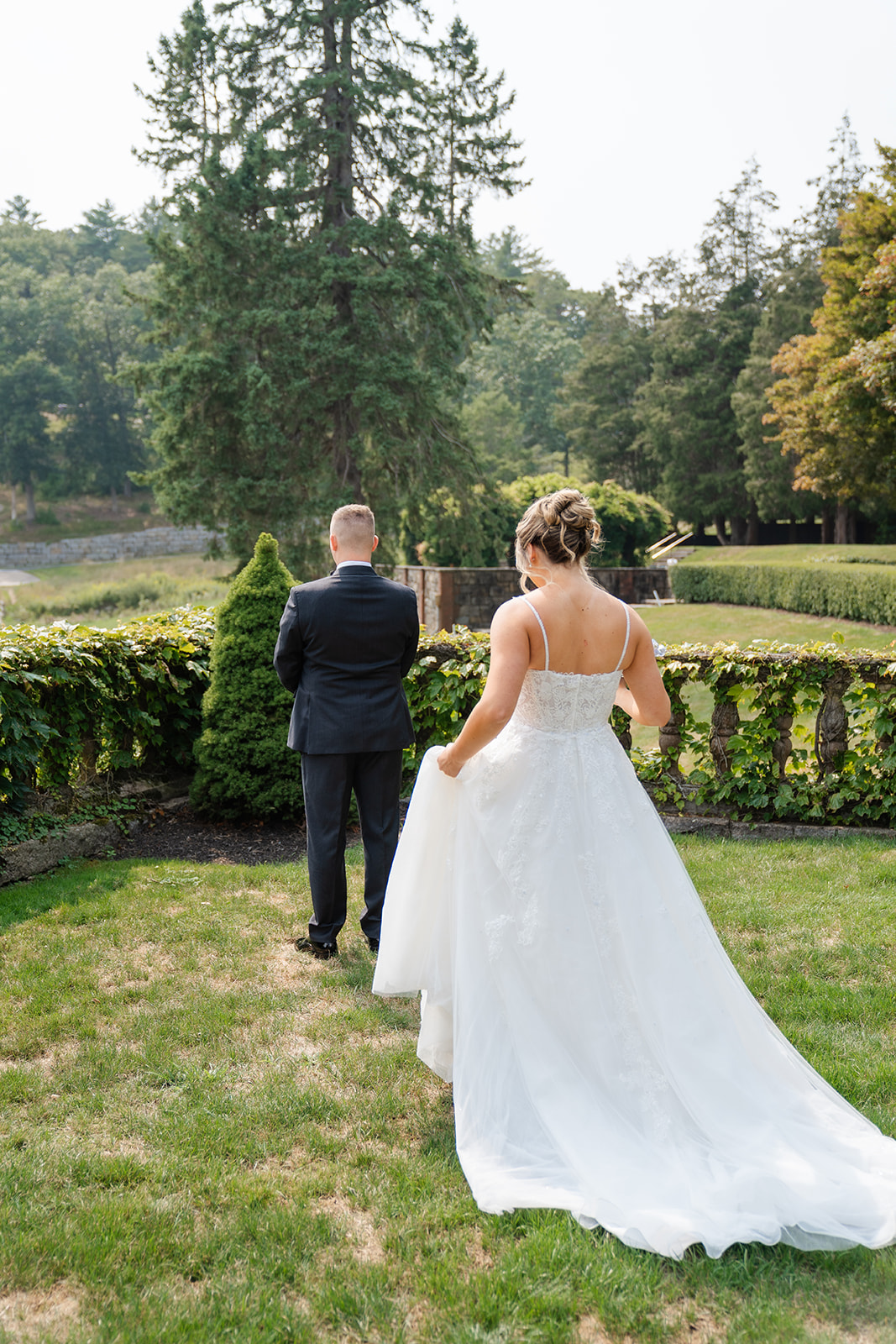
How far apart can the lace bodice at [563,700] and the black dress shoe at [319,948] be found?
73.2 inches

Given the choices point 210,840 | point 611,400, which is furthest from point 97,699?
point 611,400

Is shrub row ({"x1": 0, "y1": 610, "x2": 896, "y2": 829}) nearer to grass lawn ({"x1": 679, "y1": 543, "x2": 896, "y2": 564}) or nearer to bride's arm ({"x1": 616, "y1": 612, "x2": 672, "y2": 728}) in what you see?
bride's arm ({"x1": 616, "y1": 612, "x2": 672, "y2": 728})

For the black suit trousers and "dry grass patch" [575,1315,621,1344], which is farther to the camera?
the black suit trousers

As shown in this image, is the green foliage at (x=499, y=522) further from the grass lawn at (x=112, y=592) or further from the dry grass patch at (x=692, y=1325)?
the dry grass patch at (x=692, y=1325)

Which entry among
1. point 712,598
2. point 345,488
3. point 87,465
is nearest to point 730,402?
point 712,598

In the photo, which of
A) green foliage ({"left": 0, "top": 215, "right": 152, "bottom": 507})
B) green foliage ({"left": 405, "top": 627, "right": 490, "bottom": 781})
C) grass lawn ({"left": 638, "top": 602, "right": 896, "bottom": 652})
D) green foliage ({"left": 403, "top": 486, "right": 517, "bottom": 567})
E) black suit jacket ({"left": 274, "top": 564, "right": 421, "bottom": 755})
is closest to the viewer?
black suit jacket ({"left": 274, "top": 564, "right": 421, "bottom": 755})

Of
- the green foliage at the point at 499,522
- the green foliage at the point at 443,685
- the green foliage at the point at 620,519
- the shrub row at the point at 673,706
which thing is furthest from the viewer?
the green foliage at the point at 620,519

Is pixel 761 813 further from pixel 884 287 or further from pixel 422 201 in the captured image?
pixel 422 201

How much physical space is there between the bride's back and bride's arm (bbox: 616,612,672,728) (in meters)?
0.08

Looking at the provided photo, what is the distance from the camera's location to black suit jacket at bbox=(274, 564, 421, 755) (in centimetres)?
459

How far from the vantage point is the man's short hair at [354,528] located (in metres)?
4.60

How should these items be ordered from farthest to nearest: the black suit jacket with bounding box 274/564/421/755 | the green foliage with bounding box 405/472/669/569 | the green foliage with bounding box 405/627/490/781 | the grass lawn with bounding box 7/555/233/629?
the grass lawn with bounding box 7/555/233/629 → the green foliage with bounding box 405/472/669/569 → the green foliage with bounding box 405/627/490/781 → the black suit jacket with bounding box 274/564/421/755

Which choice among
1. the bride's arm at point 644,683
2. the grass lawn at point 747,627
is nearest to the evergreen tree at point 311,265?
the grass lawn at point 747,627

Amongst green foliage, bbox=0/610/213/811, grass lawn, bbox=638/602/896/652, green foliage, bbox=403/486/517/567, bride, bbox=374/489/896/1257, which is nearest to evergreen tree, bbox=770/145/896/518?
grass lawn, bbox=638/602/896/652
